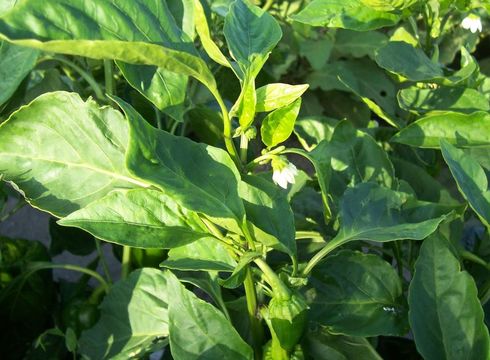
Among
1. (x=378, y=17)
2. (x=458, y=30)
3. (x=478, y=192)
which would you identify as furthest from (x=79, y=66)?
(x=458, y=30)

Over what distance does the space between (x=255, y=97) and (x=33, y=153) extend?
0.23m

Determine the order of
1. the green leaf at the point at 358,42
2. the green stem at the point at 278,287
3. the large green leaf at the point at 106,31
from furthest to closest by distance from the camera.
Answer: the green leaf at the point at 358,42 < the green stem at the point at 278,287 < the large green leaf at the point at 106,31

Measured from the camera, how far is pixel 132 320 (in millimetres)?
808

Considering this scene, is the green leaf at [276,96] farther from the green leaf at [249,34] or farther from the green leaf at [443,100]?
the green leaf at [443,100]

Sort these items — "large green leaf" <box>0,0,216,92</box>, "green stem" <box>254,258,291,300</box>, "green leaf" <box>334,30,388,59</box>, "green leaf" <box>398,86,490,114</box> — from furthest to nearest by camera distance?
"green leaf" <box>334,30,388,59</box>, "green leaf" <box>398,86,490,114</box>, "green stem" <box>254,258,291,300</box>, "large green leaf" <box>0,0,216,92</box>

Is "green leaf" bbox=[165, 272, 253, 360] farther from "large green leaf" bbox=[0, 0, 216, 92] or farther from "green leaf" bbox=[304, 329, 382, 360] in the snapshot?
"large green leaf" bbox=[0, 0, 216, 92]

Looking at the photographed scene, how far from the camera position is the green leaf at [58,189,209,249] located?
59 centimetres

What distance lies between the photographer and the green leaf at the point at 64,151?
0.69 m

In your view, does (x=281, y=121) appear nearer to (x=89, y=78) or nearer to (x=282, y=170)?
(x=282, y=170)

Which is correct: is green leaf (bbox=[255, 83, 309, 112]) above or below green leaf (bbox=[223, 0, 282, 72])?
below

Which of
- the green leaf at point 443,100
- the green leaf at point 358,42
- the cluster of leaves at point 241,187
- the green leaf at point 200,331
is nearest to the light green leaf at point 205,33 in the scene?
the cluster of leaves at point 241,187

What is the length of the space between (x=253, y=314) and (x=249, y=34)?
0.26 meters

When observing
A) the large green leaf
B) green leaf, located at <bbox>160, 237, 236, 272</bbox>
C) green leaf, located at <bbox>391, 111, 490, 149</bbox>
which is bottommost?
green leaf, located at <bbox>391, 111, 490, 149</bbox>

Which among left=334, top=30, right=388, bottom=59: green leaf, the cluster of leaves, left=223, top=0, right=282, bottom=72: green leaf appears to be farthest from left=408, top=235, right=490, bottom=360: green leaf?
left=334, top=30, right=388, bottom=59: green leaf
